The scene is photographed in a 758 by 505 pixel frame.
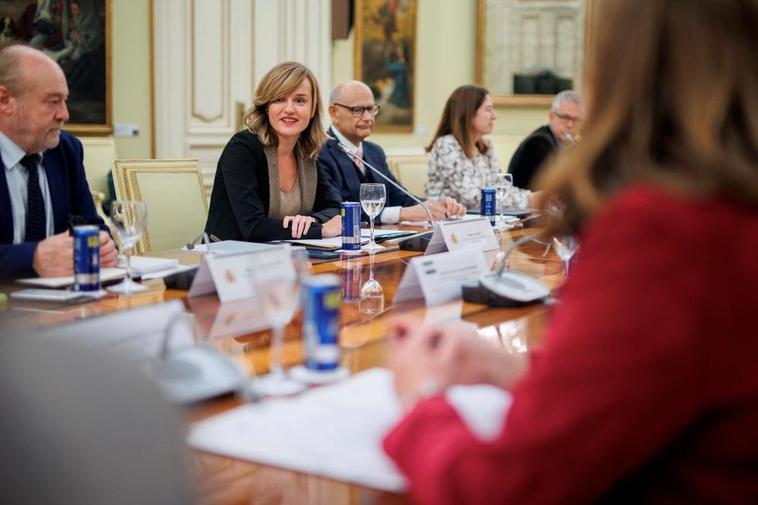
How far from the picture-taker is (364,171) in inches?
178

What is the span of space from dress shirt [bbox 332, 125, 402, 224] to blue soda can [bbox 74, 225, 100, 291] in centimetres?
197

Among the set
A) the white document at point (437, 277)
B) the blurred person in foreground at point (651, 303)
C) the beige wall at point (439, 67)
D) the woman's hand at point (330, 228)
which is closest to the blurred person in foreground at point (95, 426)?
the blurred person in foreground at point (651, 303)

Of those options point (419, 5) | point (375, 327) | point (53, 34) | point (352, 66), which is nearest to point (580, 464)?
point (375, 327)

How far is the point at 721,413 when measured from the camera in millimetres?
864

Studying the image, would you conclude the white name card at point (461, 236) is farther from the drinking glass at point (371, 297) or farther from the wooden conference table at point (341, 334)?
the drinking glass at point (371, 297)

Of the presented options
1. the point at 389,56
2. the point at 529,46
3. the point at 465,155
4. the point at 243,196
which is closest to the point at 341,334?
the point at 243,196

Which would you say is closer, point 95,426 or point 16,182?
point 95,426

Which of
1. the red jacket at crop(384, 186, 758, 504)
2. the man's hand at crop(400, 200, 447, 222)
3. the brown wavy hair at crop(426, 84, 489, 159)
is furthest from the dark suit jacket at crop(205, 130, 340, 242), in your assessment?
the red jacket at crop(384, 186, 758, 504)

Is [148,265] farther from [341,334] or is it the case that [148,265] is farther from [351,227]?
[341,334]

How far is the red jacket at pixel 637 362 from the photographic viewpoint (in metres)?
0.81

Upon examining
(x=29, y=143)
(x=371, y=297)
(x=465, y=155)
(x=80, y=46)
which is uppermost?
(x=80, y=46)

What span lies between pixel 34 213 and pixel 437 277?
1282mm

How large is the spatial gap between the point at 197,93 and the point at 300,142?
263 cm

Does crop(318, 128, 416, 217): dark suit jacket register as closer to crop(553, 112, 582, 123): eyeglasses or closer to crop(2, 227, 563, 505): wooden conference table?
crop(2, 227, 563, 505): wooden conference table
